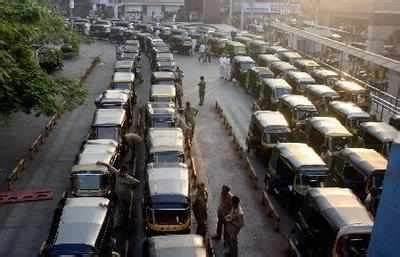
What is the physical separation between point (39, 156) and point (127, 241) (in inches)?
313

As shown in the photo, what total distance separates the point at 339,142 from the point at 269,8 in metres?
58.6

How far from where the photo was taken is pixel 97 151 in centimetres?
1833

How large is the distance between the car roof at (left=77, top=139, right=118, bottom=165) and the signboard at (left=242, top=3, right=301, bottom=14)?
5755 centimetres

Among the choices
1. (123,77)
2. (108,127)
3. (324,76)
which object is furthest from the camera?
(324,76)

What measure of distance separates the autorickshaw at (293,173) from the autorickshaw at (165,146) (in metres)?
2.94

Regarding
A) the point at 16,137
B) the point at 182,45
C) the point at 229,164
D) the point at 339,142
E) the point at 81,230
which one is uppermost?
the point at 182,45

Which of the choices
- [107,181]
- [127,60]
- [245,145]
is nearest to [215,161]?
[245,145]

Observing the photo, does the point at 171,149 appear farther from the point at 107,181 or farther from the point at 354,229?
the point at 354,229

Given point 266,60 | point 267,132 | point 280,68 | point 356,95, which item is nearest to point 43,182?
point 267,132

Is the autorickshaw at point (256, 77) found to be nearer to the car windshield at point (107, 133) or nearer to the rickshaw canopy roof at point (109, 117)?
the rickshaw canopy roof at point (109, 117)

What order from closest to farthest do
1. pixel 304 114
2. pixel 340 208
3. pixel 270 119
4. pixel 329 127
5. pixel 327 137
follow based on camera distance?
pixel 340 208 < pixel 327 137 < pixel 329 127 < pixel 270 119 < pixel 304 114

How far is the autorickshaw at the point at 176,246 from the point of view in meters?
11.4

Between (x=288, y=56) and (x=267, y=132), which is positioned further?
(x=288, y=56)

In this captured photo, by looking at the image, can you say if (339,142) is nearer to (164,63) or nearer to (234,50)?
(164,63)
